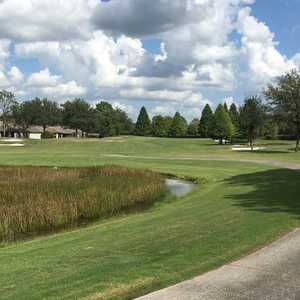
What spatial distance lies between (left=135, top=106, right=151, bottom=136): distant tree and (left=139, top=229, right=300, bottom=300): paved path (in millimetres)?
149932

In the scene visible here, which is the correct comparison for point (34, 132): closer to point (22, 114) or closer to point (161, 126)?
point (22, 114)

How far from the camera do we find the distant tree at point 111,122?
15325 centimetres

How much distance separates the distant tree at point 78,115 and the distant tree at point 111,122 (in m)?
2.78

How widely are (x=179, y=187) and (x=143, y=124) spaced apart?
130 metres

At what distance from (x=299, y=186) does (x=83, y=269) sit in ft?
54.6

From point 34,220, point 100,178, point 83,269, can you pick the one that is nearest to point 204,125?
point 100,178

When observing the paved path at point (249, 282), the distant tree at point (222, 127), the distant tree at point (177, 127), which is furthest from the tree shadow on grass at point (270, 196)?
the distant tree at point (177, 127)

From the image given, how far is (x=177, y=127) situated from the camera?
147 metres

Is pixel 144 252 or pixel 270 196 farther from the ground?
pixel 144 252

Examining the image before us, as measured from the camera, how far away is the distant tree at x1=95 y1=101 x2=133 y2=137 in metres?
153

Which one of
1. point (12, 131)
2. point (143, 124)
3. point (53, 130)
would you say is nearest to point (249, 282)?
point (143, 124)

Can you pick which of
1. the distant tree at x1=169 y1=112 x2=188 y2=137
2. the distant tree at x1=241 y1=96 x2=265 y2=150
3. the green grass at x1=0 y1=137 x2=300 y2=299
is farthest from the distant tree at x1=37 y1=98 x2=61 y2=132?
the green grass at x1=0 y1=137 x2=300 y2=299

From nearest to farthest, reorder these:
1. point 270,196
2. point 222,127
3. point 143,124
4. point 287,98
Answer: point 270,196 < point 287,98 < point 222,127 < point 143,124

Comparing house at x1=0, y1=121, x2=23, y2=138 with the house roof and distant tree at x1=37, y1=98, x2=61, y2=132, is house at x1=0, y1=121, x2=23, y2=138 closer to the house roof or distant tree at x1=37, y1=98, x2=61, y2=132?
the house roof
